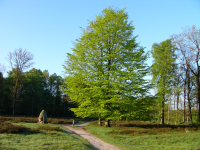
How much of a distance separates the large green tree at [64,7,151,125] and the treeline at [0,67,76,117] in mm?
21836

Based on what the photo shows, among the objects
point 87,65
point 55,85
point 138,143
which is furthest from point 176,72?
point 55,85

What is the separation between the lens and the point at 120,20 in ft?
60.2

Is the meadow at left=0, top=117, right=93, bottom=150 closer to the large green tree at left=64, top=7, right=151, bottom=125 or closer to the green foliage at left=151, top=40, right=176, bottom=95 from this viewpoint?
the large green tree at left=64, top=7, right=151, bottom=125

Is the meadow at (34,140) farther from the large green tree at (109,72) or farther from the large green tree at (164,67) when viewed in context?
the large green tree at (164,67)

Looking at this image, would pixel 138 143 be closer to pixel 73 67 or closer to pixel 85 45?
pixel 73 67

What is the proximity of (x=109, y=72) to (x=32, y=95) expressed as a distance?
37634 mm

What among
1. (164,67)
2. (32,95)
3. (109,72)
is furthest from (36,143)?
(32,95)

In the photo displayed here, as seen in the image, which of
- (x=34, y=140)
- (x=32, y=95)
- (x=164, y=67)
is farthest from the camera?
(x=32, y=95)

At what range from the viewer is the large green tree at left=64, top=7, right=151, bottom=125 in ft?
→ 52.6

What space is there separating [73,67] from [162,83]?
52.3ft

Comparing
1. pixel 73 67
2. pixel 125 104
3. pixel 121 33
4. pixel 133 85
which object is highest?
pixel 121 33

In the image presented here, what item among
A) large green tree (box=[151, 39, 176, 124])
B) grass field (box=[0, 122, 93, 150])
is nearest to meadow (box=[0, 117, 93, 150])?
grass field (box=[0, 122, 93, 150])

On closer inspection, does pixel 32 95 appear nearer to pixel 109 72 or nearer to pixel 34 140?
pixel 109 72

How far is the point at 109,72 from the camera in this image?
16.5m
